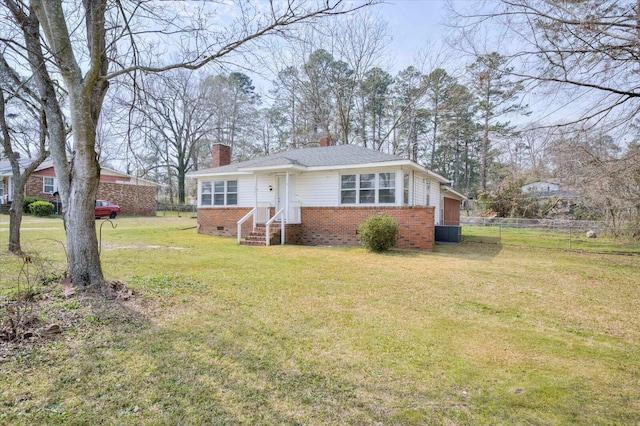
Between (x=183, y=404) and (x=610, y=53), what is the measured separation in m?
8.60

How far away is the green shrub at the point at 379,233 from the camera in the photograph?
1031cm

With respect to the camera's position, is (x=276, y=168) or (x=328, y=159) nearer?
(x=276, y=168)

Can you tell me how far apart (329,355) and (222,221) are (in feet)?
42.3

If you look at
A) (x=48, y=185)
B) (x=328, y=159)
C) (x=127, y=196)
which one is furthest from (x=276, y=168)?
(x=48, y=185)

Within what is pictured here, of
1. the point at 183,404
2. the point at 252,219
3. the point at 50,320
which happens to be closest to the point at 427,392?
the point at 183,404

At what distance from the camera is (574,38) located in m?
6.45

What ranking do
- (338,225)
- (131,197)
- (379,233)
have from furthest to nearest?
(131,197), (338,225), (379,233)

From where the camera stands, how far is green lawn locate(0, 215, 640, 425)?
234 centimetres

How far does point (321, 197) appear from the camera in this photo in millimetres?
13055

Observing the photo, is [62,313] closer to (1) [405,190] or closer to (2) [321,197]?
(2) [321,197]

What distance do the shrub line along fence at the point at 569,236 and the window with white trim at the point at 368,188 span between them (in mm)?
5670

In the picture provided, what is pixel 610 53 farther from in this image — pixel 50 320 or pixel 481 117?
pixel 481 117

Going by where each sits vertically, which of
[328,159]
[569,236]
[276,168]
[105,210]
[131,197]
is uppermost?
[328,159]

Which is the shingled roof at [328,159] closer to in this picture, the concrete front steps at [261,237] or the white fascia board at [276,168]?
the white fascia board at [276,168]
